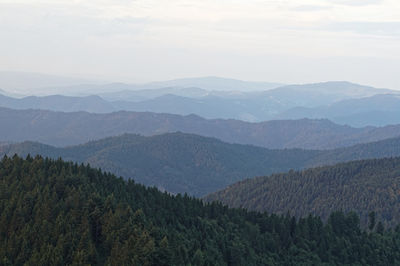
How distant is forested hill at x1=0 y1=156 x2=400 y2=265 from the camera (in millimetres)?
42844

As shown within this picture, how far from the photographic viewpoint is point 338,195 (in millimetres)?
177250

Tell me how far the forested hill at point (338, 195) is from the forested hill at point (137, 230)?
70.8 meters

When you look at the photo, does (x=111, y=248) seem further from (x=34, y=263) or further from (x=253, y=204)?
(x=253, y=204)

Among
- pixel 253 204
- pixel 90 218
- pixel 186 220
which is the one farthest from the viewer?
pixel 253 204

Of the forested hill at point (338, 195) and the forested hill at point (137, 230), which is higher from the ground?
Result: the forested hill at point (137, 230)

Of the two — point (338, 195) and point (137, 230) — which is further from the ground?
point (137, 230)

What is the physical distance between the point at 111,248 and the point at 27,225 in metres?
8.02

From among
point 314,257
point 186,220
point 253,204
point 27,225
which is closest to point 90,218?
point 27,225

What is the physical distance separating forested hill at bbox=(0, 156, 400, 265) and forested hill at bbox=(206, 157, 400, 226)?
7077cm

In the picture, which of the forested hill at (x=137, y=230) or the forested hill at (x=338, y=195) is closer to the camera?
the forested hill at (x=137, y=230)

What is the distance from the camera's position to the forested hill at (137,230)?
4284 centimetres

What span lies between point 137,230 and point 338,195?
469 ft

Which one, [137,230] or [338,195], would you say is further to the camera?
[338,195]

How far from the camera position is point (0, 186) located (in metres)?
56.2
